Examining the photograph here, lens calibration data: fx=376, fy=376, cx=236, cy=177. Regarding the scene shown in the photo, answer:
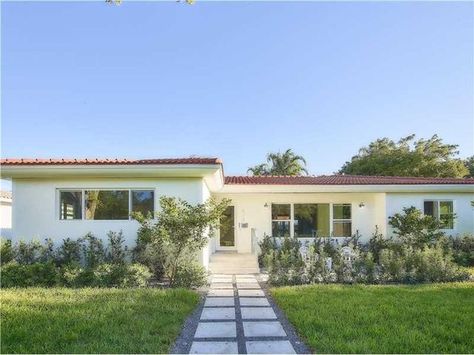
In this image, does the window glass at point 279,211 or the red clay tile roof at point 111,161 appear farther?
the window glass at point 279,211

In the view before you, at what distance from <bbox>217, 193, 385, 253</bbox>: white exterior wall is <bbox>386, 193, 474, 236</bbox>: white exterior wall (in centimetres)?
132

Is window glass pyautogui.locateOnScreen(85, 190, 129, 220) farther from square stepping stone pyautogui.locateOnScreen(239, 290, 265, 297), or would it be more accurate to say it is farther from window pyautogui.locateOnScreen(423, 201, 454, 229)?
window pyautogui.locateOnScreen(423, 201, 454, 229)

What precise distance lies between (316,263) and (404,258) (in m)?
2.75

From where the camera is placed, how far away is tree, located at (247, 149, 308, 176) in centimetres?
3728

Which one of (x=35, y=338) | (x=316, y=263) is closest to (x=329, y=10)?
(x=316, y=263)

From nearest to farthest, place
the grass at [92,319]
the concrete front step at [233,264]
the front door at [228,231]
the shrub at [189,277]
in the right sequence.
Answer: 1. the grass at [92,319]
2. the shrub at [189,277]
3. the concrete front step at [233,264]
4. the front door at [228,231]

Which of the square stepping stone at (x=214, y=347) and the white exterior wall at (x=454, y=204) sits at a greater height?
the white exterior wall at (x=454, y=204)

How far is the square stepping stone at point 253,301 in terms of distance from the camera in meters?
8.31

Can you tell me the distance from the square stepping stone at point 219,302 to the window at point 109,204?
14.2 feet

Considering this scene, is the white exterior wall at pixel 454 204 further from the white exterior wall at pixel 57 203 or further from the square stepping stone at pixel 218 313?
the square stepping stone at pixel 218 313

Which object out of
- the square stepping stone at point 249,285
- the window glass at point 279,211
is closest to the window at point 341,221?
the window glass at point 279,211

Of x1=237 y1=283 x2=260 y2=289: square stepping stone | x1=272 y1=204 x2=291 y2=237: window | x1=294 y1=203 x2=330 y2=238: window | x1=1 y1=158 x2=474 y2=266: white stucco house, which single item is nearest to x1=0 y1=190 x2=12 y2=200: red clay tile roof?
x1=1 y1=158 x2=474 y2=266: white stucco house

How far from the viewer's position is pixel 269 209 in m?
18.4

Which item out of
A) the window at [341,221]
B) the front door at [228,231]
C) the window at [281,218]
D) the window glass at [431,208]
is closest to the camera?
the window glass at [431,208]
